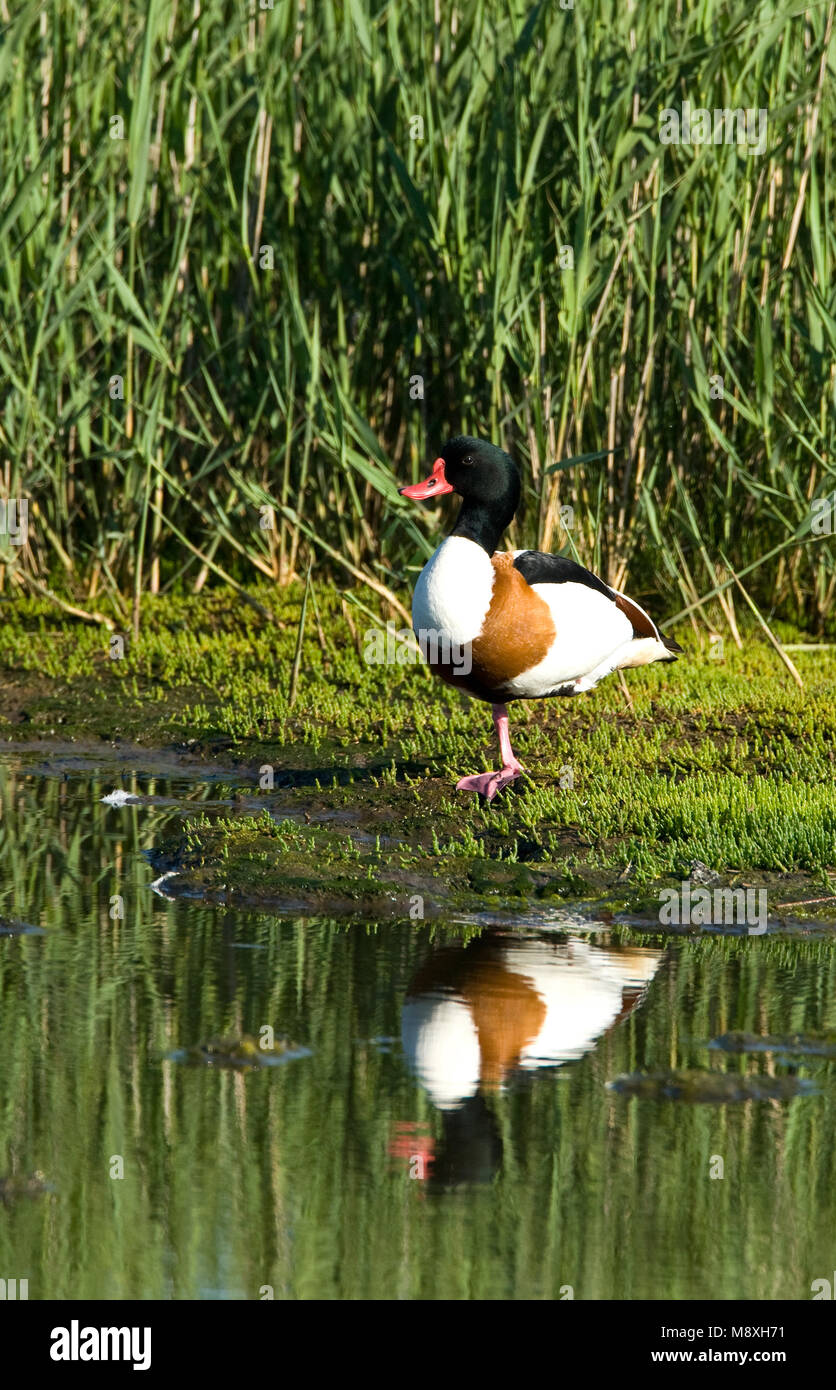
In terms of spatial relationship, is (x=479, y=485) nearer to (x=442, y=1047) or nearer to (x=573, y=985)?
(x=573, y=985)

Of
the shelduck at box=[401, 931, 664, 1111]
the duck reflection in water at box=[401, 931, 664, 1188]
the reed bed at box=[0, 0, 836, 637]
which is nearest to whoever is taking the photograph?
the duck reflection in water at box=[401, 931, 664, 1188]

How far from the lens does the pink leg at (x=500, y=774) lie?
264 inches

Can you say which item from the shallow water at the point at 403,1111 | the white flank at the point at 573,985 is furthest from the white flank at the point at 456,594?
the white flank at the point at 573,985

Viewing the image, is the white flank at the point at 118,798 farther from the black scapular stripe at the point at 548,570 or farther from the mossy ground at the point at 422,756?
the black scapular stripe at the point at 548,570

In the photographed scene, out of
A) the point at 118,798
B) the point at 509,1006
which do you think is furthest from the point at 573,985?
the point at 118,798

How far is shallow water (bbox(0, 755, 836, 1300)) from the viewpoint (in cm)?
352

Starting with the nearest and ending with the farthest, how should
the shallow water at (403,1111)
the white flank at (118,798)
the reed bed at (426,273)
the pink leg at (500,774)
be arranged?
the shallow water at (403,1111) < the pink leg at (500,774) < the white flank at (118,798) < the reed bed at (426,273)

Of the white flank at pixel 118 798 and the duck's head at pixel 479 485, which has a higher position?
the duck's head at pixel 479 485

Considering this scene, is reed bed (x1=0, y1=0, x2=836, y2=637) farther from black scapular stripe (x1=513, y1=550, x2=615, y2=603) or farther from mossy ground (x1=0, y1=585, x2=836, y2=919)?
black scapular stripe (x1=513, y1=550, x2=615, y2=603)

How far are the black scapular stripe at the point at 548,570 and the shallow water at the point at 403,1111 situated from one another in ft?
5.36

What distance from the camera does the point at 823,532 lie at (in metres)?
8.61

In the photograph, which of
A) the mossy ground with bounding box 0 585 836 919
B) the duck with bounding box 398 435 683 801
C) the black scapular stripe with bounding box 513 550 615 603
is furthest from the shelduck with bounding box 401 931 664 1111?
the black scapular stripe with bounding box 513 550 615 603

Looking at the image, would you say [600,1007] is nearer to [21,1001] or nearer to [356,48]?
[21,1001]
